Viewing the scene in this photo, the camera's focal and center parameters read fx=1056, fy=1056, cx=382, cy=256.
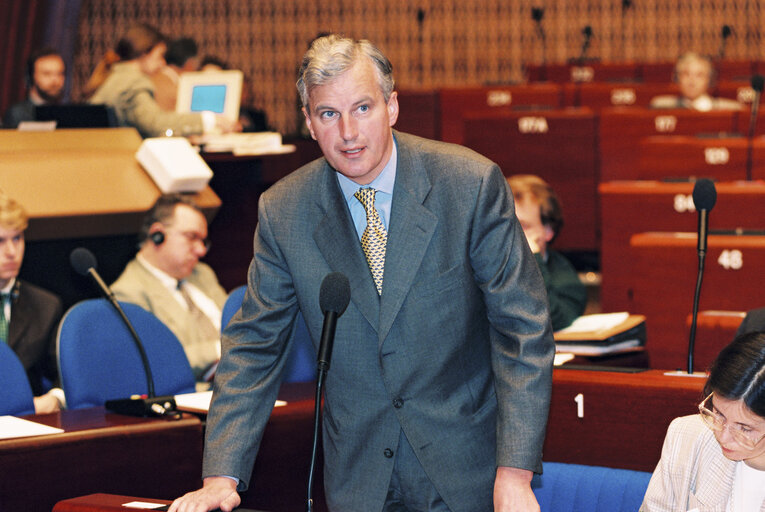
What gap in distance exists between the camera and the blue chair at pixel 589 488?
92.0 inches

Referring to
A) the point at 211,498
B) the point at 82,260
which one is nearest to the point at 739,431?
the point at 211,498

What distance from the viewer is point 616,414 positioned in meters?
2.53

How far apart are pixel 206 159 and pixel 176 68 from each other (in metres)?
2.61

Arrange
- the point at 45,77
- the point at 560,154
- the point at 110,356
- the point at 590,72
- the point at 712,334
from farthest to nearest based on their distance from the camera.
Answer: the point at 590,72 < the point at 560,154 < the point at 45,77 < the point at 712,334 < the point at 110,356

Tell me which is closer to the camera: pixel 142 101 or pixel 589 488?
pixel 589 488

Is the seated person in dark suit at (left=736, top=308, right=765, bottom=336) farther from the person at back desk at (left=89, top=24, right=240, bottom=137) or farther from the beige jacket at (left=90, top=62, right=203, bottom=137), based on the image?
the beige jacket at (left=90, top=62, right=203, bottom=137)

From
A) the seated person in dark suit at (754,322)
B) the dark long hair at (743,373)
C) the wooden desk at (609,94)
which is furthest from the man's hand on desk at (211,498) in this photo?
the wooden desk at (609,94)

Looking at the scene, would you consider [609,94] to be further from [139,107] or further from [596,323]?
[596,323]

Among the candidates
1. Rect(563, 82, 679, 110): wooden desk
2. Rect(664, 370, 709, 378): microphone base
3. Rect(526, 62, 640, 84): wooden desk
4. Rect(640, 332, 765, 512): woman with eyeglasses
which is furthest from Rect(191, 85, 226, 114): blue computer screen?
Rect(526, 62, 640, 84): wooden desk

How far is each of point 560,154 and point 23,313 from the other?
14.1 feet

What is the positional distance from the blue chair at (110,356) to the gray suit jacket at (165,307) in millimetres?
287

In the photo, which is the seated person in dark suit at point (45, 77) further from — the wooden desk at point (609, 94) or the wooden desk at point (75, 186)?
Result: the wooden desk at point (609, 94)

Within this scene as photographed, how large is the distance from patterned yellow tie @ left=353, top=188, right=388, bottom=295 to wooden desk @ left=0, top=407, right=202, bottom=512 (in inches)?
37.7

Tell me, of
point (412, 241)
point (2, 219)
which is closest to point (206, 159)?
point (2, 219)
